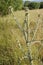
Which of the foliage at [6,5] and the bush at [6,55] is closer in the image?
the bush at [6,55]

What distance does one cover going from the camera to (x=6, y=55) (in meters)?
6.46

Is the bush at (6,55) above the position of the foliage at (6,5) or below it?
above

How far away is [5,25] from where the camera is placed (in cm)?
841

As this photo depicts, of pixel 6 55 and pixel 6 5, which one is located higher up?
pixel 6 55

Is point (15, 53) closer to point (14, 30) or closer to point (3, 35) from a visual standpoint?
point (3, 35)

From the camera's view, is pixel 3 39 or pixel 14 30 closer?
pixel 3 39

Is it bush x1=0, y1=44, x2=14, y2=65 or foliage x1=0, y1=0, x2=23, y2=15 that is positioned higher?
bush x1=0, y1=44, x2=14, y2=65

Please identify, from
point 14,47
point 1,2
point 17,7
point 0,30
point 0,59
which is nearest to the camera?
point 0,59

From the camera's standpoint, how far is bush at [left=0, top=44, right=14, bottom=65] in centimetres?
622

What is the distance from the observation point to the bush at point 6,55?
622 centimetres

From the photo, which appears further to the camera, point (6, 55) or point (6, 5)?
point (6, 5)

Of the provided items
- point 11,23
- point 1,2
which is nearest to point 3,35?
point 11,23

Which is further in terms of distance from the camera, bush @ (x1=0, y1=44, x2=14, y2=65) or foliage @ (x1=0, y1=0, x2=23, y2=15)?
foliage @ (x1=0, y1=0, x2=23, y2=15)

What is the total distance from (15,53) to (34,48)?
583 millimetres
